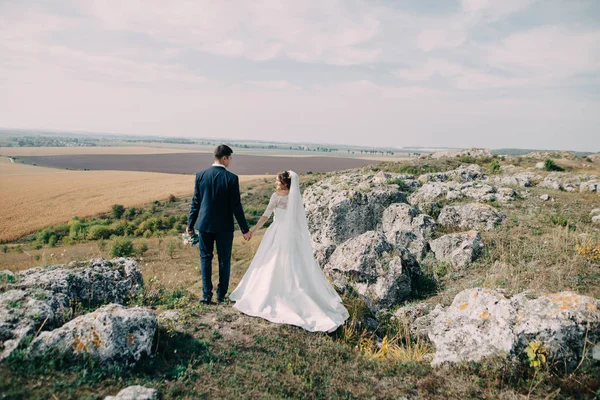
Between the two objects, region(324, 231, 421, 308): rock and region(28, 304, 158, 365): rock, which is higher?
region(28, 304, 158, 365): rock

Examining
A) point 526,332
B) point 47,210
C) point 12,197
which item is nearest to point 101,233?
point 47,210

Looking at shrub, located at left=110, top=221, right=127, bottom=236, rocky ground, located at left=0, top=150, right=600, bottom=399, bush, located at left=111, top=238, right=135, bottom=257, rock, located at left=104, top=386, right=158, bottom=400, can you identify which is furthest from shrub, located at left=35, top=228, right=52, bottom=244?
rock, located at left=104, top=386, right=158, bottom=400

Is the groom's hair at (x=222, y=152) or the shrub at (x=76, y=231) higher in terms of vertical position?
the groom's hair at (x=222, y=152)

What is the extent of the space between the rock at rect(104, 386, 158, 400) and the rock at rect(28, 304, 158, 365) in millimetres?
713

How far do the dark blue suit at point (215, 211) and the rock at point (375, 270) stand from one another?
339 cm

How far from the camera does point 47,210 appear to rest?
54938 mm

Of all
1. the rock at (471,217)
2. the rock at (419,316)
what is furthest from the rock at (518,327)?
the rock at (471,217)

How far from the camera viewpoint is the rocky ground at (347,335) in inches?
178

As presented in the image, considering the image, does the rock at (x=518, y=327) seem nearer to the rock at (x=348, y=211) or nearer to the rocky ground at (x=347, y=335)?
the rocky ground at (x=347, y=335)

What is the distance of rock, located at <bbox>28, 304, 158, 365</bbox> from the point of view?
4.50 meters

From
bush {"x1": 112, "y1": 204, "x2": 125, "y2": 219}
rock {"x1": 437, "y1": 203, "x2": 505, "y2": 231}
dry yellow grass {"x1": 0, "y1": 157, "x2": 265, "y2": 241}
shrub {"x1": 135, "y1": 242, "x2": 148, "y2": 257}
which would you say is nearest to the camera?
rock {"x1": 437, "y1": 203, "x2": 505, "y2": 231}

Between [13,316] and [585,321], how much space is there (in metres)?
8.92

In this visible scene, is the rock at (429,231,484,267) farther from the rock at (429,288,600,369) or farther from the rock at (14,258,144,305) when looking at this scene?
the rock at (14,258,144,305)

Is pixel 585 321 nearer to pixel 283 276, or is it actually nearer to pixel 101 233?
pixel 283 276
